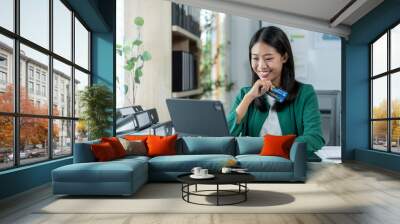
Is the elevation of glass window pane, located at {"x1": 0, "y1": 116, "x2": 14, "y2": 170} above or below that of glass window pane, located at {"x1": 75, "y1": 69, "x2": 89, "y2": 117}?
below

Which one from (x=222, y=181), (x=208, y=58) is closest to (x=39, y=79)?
(x=222, y=181)

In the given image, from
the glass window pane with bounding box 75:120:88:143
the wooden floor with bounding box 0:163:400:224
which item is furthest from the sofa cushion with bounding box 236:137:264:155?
the glass window pane with bounding box 75:120:88:143

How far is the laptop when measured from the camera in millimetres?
6836

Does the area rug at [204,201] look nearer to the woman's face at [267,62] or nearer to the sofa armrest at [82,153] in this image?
the sofa armrest at [82,153]

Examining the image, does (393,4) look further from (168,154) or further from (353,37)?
(168,154)

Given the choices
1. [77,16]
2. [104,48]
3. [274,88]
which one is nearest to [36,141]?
[77,16]

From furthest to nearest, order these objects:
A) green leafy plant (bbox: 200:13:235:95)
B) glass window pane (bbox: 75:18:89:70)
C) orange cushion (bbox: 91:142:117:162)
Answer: green leafy plant (bbox: 200:13:235:95), glass window pane (bbox: 75:18:89:70), orange cushion (bbox: 91:142:117:162)

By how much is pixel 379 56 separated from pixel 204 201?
568 cm

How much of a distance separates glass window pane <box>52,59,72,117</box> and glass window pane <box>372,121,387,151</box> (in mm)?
5496

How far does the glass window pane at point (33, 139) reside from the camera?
17.2 feet

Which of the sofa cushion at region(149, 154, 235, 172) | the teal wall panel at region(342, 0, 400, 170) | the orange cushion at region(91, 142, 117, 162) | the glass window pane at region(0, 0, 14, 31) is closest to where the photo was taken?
the glass window pane at region(0, 0, 14, 31)

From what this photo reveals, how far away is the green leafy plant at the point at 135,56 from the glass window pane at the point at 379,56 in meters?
4.32

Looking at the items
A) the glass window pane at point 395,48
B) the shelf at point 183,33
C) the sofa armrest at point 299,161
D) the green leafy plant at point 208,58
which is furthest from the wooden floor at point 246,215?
the green leafy plant at point 208,58

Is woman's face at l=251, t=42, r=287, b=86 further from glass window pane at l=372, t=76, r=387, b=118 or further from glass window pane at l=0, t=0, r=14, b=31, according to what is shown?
glass window pane at l=0, t=0, r=14, b=31
